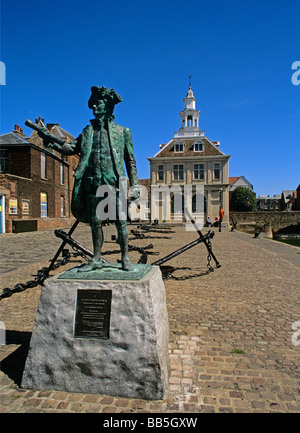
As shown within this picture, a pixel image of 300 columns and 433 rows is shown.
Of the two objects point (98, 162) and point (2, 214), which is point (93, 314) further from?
point (2, 214)

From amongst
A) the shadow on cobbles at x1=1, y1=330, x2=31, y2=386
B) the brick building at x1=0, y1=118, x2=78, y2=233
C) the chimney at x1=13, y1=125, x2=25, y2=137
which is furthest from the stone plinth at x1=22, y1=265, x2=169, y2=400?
the chimney at x1=13, y1=125, x2=25, y2=137

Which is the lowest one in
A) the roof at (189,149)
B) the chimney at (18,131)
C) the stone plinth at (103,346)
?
the stone plinth at (103,346)

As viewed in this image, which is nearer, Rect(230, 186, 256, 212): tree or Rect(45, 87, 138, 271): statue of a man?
Rect(45, 87, 138, 271): statue of a man

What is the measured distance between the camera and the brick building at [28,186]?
20.2 metres

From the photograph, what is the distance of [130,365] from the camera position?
8.45 ft

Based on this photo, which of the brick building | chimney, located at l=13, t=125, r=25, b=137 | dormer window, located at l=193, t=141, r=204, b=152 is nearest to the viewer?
the brick building

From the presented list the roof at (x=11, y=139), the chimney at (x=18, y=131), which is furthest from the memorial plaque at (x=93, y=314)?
the chimney at (x=18, y=131)

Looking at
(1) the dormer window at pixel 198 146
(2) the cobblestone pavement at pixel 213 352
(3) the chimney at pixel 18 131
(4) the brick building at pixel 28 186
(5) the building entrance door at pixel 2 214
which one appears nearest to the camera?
(2) the cobblestone pavement at pixel 213 352

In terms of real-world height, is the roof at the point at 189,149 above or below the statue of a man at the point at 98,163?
above

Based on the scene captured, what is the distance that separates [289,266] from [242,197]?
164 feet

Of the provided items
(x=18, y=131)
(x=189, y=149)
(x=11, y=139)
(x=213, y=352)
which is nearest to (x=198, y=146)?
(x=189, y=149)

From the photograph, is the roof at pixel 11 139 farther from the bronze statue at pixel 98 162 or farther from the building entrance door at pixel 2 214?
the bronze statue at pixel 98 162

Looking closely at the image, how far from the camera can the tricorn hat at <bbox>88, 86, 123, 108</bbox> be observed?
3.09 metres

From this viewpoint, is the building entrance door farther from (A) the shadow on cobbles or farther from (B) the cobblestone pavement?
(A) the shadow on cobbles
